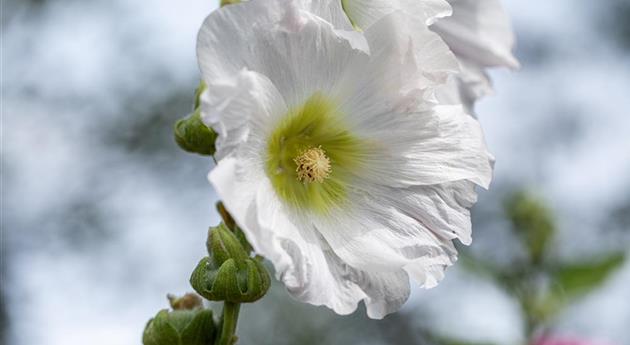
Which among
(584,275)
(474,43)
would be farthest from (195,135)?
(584,275)

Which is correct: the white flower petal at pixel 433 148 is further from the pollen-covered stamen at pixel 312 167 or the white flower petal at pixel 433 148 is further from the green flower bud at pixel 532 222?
the green flower bud at pixel 532 222

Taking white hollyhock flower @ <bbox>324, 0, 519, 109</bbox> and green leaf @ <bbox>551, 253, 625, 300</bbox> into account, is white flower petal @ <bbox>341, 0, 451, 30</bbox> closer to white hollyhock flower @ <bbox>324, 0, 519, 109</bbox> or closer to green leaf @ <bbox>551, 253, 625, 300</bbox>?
white hollyhock flower @ <bbox>324, 0, 519, 109</bbox>

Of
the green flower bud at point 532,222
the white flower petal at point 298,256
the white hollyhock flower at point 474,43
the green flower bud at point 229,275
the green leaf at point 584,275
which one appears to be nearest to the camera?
the white flower petal at point 298,256

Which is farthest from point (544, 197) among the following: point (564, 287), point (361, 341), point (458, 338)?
point (361, 341)

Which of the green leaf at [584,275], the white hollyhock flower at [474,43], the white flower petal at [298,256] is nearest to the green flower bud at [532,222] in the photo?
the green leaf at [584,275]

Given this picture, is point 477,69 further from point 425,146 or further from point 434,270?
point 434,270

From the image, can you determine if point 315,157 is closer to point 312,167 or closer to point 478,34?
point 312,167
